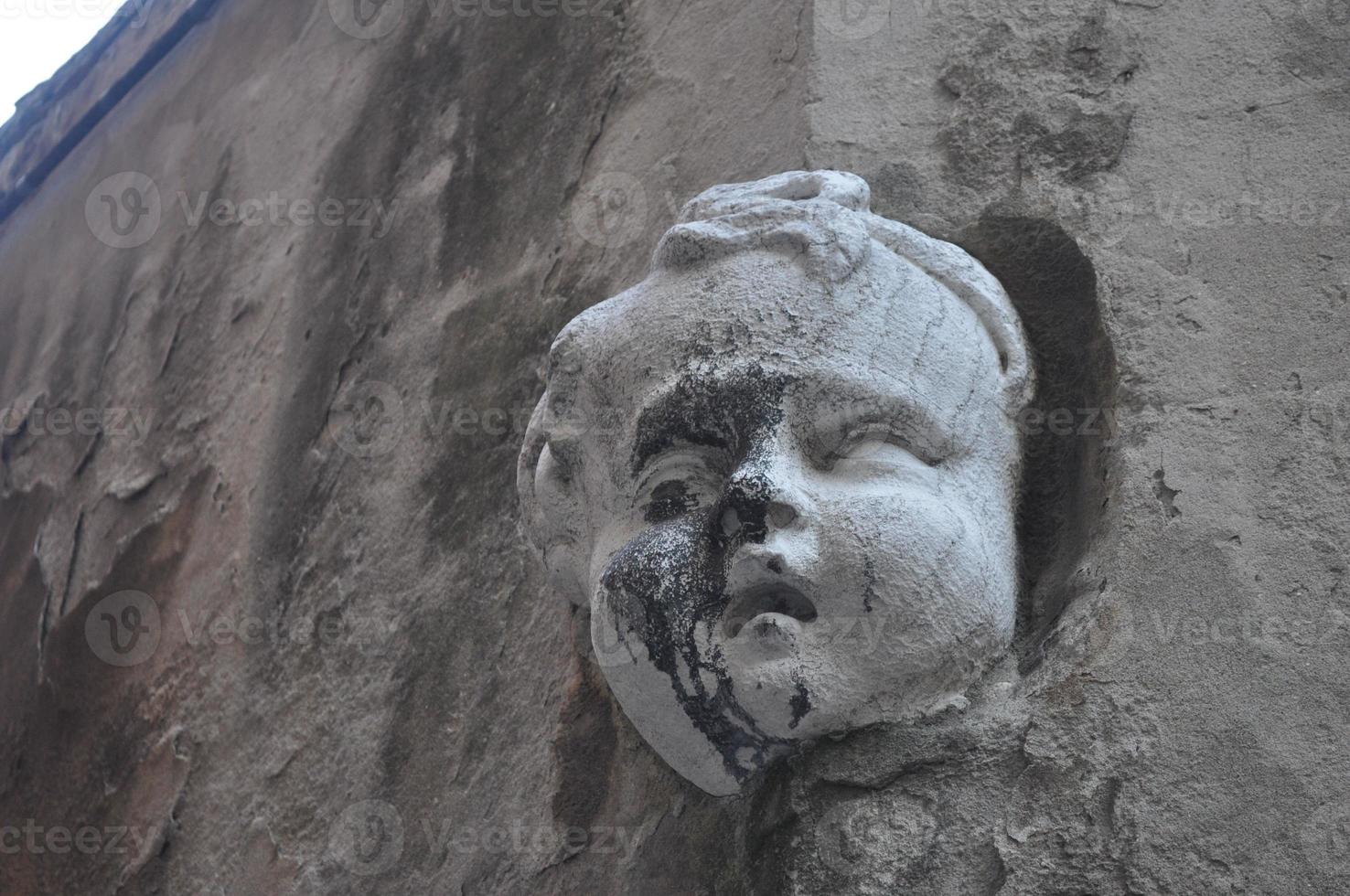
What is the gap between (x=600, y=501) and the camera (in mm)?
1363

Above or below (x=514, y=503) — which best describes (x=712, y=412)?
above

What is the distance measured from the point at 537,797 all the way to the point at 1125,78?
1.01 meters

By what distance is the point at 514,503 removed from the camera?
1.83 meters

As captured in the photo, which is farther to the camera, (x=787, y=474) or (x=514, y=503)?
(x=514, y=503)

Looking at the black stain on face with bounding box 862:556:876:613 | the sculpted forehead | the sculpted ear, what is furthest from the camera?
the sculpted ear

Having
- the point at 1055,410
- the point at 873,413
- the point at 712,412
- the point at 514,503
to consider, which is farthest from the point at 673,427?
the point at 514,503

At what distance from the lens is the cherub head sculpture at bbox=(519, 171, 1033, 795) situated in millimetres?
1183

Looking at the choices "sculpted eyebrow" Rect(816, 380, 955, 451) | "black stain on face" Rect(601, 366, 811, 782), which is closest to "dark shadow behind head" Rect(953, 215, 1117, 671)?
"sculpted eyebrow" Rect(816, 380, 955, 451)

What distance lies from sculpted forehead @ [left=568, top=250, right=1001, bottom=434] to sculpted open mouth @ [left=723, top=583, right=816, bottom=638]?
0.19 metres

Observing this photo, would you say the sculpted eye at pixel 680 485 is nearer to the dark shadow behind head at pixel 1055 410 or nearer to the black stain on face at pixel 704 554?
the black stain on face at pixel 704 554

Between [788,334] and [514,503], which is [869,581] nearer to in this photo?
[788,334]

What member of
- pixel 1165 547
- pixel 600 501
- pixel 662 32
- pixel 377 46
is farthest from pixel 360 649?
pixel 377 46

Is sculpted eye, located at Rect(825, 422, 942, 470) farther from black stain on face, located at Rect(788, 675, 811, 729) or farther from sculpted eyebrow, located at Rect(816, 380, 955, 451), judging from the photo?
black stain on face, located at Rect(788, 675, 811, 729)

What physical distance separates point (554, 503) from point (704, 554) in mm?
241
